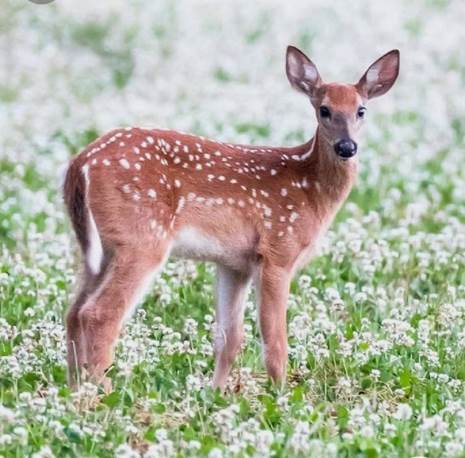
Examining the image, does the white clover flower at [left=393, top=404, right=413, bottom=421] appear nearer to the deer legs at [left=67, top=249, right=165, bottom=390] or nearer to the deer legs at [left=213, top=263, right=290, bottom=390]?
the deer legs at [left=213, top=263, right=290, bottom=390]

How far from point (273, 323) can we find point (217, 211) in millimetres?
621

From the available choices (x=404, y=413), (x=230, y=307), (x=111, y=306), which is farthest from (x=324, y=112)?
(x=404, y=413)

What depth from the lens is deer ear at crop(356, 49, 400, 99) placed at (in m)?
8.21

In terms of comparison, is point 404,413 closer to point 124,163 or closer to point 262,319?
point 262,319

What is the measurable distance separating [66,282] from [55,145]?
14.9 feet

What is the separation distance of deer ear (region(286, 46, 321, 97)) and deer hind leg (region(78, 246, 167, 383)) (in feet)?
5.17

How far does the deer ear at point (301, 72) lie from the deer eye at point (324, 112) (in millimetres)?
279

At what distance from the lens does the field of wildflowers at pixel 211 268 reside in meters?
6.66

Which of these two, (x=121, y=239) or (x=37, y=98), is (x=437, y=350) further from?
(x=37, y=98)

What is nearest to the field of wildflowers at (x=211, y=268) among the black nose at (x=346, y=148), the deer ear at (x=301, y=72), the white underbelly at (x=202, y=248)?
the white underbelly at (x=202, y=248)

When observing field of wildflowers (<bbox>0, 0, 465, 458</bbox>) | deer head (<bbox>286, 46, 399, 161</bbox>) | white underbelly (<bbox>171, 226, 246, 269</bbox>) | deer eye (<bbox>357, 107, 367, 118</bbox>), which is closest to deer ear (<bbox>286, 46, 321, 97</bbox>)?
deer head (<bbox>286, 46, 399, 161</bbox>)

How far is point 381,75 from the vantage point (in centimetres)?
827

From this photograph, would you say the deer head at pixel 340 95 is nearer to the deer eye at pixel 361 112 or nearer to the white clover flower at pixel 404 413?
the deer eye at pixel 361 112

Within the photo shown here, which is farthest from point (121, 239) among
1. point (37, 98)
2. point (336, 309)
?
point (37, 98)
